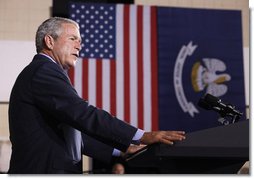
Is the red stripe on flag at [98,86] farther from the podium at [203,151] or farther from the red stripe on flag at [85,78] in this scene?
the podium at [203,151]

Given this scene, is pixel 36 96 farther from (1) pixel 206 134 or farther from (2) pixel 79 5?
(2) pixel 79 5

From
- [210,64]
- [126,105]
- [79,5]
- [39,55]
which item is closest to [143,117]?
[126,105]

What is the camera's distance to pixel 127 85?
19.9 feet

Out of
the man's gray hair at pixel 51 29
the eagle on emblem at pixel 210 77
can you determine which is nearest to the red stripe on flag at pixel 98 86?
the eagle on emblem at pixel 210 77

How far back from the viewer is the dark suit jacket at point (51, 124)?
1646 millimetres

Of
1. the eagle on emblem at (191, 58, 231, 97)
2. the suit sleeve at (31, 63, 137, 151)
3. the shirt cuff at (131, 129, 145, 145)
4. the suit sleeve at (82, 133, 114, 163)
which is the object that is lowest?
the suit sleeve at (82, 133, 114, 163)

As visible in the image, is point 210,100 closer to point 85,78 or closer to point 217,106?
point 217,106

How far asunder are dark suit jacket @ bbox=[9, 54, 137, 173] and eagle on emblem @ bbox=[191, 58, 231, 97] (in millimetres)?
4588

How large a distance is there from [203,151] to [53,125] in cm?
49

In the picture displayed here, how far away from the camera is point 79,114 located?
1.64m

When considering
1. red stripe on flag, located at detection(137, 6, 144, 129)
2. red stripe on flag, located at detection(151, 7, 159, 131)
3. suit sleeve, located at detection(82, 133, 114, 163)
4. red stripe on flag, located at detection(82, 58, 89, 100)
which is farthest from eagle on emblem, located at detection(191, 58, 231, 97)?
suit sleeve, located at detection(82, 133, 114, 163)

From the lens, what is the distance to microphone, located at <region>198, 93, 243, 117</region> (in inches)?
70.2

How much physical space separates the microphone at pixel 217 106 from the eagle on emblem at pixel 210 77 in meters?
4.48

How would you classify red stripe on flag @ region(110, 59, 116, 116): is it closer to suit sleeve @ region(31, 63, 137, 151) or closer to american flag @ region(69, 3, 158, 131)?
american flag @ region(69, 3, 158, 131)
